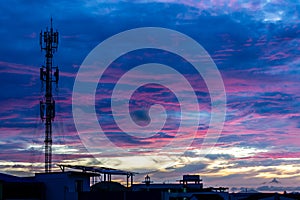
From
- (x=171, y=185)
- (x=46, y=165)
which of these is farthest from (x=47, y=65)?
(x=171, y=185)

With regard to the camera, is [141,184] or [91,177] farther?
[141,184]

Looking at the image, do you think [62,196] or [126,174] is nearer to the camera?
[62,196]

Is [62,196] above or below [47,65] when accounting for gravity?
below

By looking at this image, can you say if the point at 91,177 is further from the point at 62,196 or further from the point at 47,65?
the point at 47,65

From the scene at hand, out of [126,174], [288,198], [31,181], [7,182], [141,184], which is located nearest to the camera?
[7,182]

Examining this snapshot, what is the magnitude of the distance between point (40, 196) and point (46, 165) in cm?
678

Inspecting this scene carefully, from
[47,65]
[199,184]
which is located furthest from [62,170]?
[199,184]

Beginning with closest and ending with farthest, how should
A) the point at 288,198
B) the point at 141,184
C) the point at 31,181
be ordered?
1. the point at 31,181
2. the point at 288,198
3. the point at 141,184

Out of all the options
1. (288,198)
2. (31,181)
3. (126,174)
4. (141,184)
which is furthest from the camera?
(141,184)

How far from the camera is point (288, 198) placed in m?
92.8

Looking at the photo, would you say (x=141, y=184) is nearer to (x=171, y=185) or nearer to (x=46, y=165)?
(x=171, y=185)

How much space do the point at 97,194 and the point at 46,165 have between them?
35.9ft

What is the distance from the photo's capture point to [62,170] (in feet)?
205

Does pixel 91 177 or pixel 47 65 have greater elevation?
pixel 47 65
